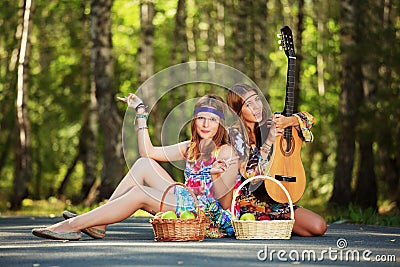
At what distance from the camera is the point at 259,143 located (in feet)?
38.9

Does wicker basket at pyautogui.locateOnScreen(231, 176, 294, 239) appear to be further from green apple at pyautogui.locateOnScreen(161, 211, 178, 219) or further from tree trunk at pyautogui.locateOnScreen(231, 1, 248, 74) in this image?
tree trunk at pyautogui.locateOnScreen(231, 1, 248, 74)

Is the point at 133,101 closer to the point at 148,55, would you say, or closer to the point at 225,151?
the point at 225,151

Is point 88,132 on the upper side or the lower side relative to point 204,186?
upper

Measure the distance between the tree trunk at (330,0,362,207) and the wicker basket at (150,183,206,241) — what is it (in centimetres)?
1072

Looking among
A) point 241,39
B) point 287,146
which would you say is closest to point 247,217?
point 287,146

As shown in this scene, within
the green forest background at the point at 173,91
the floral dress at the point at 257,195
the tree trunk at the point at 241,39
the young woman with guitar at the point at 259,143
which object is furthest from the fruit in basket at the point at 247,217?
the tree trunk at the point at 241,39

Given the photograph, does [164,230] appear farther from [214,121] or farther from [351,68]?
[351,68]

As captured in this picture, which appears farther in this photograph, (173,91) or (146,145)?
(173,91)

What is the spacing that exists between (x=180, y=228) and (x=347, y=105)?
37.2ft

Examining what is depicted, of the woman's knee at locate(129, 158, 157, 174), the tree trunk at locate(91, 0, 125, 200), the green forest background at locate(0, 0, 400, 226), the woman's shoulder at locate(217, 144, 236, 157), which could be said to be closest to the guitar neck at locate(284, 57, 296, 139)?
the woman's shoulder at locate(217, 144, 236, 157)

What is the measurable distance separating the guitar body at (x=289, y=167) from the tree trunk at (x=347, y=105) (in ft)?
29.9

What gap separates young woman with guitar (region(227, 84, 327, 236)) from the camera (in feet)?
38.2

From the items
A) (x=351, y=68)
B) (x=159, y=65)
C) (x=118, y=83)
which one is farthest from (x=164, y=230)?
(x=159, y=65)

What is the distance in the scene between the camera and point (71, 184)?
44062 millimetres
